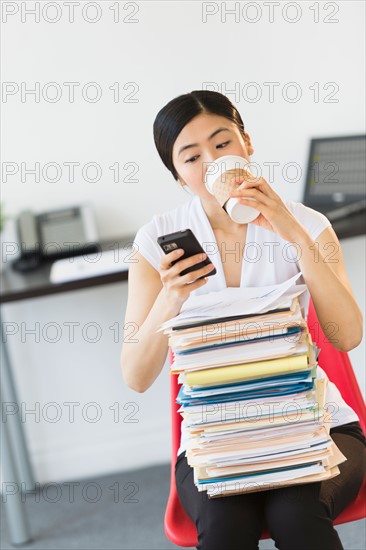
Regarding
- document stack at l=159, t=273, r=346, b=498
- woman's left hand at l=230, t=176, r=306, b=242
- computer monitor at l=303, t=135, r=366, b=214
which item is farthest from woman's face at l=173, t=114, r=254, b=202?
computer monitor at l=303, t=135, r=366, b=214

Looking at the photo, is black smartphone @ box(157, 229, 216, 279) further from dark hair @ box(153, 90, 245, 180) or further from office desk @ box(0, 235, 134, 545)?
office desk @ box(0, 235, 134, 545)

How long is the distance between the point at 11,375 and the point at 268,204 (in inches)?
56.2

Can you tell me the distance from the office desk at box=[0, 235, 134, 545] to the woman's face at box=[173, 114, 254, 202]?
72 cm

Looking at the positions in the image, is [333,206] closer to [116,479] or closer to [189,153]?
[189,153]

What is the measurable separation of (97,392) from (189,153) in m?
1.41

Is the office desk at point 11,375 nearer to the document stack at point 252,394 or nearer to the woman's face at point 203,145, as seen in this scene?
the woman's face at point 203,145

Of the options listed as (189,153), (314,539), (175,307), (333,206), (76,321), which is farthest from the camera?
(76,321)

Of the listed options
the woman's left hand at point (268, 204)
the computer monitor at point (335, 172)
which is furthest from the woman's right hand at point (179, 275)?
the computer monitor at point (335, 172)

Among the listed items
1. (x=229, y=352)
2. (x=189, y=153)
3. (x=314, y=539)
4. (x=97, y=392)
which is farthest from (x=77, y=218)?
(x=314, y=539)

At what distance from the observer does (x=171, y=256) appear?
4.85ft

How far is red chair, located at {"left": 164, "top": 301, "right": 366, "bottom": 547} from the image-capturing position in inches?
64.5

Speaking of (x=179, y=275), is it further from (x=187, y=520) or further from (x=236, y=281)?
(x=187, y=520)

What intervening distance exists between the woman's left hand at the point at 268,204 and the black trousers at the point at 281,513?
45 cm

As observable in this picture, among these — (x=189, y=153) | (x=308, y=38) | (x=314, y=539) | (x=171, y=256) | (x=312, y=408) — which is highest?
(x=308, y=38)
